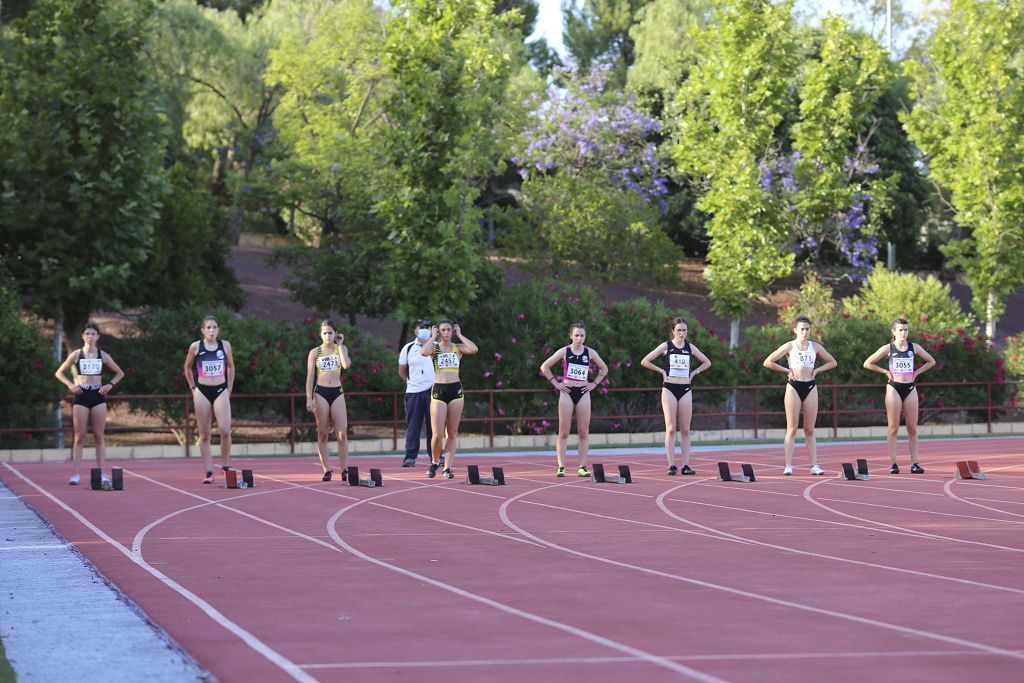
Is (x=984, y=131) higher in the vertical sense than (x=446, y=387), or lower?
higher

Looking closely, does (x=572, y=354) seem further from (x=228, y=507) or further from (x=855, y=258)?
(x=855, y=258)

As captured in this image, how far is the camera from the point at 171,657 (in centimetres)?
721

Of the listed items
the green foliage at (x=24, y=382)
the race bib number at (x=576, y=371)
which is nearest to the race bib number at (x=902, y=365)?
the race bib number at (x=576, y=371)

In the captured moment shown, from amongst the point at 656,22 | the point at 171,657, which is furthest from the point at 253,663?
the point at 656,22

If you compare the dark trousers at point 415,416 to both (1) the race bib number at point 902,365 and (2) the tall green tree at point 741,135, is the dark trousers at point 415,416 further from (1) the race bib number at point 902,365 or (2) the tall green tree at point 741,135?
(2) the tall green tree at point 741,135

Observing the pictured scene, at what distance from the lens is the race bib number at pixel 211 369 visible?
58.1 ft

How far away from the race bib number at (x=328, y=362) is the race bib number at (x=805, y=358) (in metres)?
5.84

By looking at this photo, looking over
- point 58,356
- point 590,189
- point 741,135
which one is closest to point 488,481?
point 58,356

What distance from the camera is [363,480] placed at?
18.5 m

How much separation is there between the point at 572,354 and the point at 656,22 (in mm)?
50439

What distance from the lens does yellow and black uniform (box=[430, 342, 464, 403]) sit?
62.7ft

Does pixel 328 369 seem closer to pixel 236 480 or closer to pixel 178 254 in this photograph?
pixel 236 480

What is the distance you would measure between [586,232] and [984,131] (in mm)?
13953

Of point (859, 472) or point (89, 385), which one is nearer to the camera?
point (89, 385)
